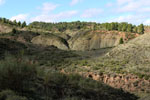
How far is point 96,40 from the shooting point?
123 meters

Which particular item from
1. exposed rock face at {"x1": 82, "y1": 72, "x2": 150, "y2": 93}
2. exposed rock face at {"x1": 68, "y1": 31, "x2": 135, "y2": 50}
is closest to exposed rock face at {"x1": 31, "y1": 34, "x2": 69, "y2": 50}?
exposed rock face at {"x1": 68, "y1": 31, "x2": 135, "y2": 50}

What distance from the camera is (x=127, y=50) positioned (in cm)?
3588

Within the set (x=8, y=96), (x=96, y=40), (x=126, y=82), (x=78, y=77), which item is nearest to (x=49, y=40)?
(x=96, y=40)

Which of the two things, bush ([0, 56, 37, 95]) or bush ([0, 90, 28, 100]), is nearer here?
bush ([0, 90, 28, 100])

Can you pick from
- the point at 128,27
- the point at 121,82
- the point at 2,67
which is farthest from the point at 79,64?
the point at 128,27

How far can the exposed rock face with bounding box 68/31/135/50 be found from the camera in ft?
386

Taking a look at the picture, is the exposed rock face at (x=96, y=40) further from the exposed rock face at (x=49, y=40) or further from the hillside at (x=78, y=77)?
the hillside at (x=78, y=77)

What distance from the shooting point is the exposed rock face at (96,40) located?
386ft

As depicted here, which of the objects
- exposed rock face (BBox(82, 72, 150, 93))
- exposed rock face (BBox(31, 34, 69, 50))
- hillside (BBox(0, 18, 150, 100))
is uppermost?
exposed rock face (BBox(31, 34, 69, 50))

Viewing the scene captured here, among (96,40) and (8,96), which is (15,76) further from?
(96,40)

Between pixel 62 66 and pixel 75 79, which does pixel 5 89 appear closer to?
pixel 75 79

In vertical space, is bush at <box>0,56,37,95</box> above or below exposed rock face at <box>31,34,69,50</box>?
below

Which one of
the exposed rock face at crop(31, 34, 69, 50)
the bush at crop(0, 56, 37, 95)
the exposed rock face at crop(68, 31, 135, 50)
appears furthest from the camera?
the exposed rock face at crop(68, 31, 135, 50)

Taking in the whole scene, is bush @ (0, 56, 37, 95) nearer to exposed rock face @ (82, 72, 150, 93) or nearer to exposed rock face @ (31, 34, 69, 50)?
exposed rock face @ (82, 72, 150, 93)
